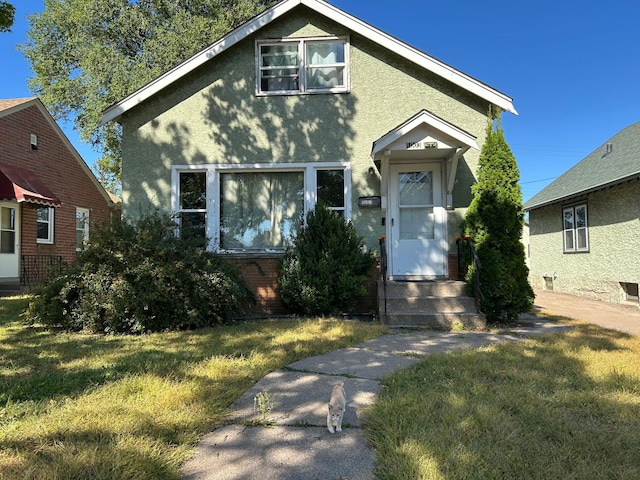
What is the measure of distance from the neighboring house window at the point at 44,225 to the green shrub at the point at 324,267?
10823mm

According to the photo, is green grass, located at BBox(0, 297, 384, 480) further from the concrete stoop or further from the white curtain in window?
the white curtain in window

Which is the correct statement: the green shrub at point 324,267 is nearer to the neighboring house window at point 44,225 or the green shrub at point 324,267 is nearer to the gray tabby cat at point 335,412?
the gray tabby cat at point 335,412

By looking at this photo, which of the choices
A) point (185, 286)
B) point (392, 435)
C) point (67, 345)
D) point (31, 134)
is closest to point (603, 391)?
point (392, 435)

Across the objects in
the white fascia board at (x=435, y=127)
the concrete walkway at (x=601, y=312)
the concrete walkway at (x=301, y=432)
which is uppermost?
the white fascia board at (x=435, y=127)

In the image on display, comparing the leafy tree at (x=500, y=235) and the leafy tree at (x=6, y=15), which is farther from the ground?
the leafy tree at (x=6, y=15)

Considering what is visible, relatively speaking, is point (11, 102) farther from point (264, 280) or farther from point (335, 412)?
point (335, 412)

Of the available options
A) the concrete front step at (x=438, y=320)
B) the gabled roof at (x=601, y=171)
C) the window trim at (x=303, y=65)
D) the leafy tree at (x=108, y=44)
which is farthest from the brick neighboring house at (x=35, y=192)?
the gabled roof at (x=601, y=171)

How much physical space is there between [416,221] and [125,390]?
247 inches

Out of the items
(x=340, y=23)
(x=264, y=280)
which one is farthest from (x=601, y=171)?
(x=264, y=280)

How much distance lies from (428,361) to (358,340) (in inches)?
50.4

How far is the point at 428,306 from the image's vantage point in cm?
680

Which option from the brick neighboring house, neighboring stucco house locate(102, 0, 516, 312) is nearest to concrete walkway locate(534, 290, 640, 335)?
neighboring stucco house locate(102, 0, 516, 312)

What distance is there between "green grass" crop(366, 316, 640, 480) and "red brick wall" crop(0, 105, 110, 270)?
36.3 feet

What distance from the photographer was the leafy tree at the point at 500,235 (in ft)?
21.9
